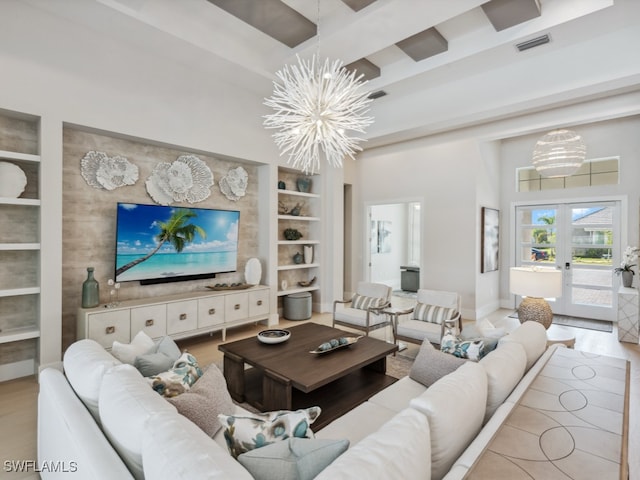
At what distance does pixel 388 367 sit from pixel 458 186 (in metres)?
3.74

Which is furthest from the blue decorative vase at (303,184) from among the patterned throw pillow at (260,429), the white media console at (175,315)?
the patterned throw pillow at (260,429)

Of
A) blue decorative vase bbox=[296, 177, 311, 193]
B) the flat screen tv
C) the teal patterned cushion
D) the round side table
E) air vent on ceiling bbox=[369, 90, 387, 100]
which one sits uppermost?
air vent on ceiling bbox=[369, 90, 387, 100]

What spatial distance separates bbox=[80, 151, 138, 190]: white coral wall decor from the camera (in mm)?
3695

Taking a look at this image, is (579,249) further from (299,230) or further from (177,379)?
(177,379)

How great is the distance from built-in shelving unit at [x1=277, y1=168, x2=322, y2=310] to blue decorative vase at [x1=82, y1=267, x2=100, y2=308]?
2722 millimetres

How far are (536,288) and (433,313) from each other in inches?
42.8

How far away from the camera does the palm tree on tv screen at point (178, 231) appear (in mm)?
4133

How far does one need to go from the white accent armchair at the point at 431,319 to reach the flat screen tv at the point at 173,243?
260 cm

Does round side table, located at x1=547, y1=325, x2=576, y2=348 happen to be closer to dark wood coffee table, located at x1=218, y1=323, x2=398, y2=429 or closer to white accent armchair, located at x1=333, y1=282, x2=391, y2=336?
dark wood coffee table, located at x1=218, y1=323, x2=398, y2=429

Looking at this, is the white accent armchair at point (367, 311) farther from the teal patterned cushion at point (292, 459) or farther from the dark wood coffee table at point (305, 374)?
the teal patterned cushion at point (292, 459)

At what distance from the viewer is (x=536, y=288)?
3.23m

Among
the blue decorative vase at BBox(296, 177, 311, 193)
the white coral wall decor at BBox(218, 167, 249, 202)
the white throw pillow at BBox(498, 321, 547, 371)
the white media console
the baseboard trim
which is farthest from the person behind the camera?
the blue decorative vase at BBox(296, 177, 311, 193)

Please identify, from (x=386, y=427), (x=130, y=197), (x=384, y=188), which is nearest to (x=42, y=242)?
(x=130, y=197)

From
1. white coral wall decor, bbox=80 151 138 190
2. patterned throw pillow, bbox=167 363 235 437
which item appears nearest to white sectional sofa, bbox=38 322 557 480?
patterned throw pillow, bbox=167 363 235 437
